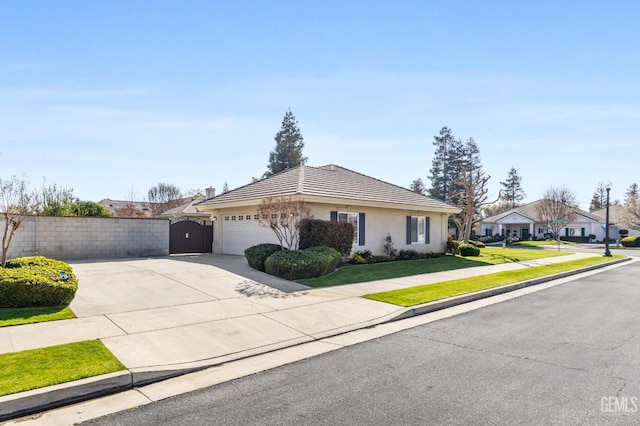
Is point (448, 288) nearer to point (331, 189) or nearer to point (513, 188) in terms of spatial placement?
point (331, 189)

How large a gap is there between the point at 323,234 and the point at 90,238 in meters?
11.0

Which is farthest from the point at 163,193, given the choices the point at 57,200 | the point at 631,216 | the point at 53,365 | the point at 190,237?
the point at 631,216

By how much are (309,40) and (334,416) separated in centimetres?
1111

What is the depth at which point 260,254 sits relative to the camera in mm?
14547

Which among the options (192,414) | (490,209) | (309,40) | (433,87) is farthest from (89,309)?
(490,209)

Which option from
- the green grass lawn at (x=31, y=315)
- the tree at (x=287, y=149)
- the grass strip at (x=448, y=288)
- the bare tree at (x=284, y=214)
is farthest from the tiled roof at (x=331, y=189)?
the tree at (x=287, y=149)

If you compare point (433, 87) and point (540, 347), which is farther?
point (433, 87)

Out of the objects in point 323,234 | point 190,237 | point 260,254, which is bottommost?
point 260,254

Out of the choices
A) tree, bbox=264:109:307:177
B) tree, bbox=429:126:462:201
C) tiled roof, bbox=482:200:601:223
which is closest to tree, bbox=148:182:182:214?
tree, bbox=264:109:307:177

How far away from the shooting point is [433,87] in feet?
49.0

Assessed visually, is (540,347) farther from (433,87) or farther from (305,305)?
(433,87)

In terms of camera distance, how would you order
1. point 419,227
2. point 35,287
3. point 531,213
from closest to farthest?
point 35,287
point 419,227
point 531,213

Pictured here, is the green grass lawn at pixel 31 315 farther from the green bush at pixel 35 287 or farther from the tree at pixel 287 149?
the tree at pixel 287 149

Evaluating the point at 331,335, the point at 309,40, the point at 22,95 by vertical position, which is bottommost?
the point at 331,335
